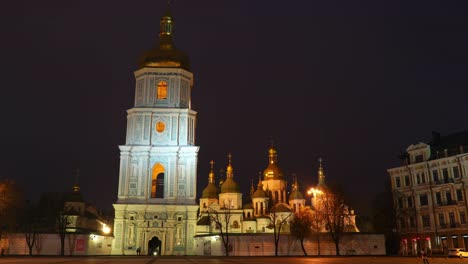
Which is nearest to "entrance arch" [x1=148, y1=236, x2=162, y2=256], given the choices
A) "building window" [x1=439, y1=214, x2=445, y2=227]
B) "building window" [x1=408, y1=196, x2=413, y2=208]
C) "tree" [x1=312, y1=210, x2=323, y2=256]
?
"tree" [x1=312, y1=210, x2=323, y2=256]

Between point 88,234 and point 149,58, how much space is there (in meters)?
23.3

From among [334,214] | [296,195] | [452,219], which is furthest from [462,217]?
[296,195]

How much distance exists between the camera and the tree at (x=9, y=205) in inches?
1869

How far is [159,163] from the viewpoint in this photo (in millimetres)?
55344

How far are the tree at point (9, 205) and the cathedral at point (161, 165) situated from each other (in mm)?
10790

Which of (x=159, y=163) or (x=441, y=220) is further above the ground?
(x=159, y=163)

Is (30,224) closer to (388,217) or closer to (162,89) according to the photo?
(162,89)

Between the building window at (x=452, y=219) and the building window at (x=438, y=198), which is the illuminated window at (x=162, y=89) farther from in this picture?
the building window at (x=452, y=219)

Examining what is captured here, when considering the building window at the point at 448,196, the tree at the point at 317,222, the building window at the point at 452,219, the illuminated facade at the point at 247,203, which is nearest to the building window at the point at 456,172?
the building window at the point at 448,196

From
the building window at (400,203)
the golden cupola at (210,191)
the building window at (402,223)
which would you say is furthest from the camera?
the golden cupola at (210,191)

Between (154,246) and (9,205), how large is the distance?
16.5 meters

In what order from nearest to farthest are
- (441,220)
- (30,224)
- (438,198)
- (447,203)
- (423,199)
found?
(30,224)
(447,203)
(441,220)
(438,198)
(423,199)

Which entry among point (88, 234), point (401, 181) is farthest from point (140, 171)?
point (401, 181)

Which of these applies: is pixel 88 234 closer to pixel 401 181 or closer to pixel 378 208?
pixel 378 208
